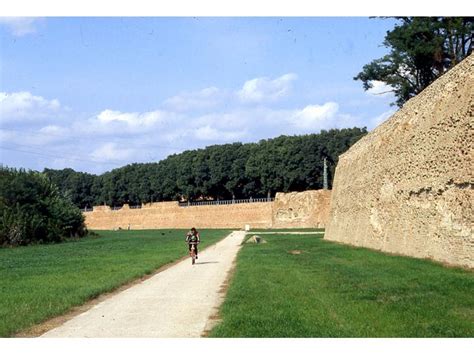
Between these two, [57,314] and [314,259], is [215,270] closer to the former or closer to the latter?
[314,259]

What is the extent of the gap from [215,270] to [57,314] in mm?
9060

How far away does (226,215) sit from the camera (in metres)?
87.0

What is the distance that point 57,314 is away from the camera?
1129 cm

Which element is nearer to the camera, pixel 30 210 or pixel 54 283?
pixel 54 283

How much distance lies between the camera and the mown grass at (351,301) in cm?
874

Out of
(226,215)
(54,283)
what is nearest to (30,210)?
(54,283)

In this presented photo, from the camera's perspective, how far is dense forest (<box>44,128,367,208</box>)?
84.6m

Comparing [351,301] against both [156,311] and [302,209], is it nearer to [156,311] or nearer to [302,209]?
[156,311]

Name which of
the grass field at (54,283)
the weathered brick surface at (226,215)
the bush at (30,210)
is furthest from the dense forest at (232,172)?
the grass field at (54,283)

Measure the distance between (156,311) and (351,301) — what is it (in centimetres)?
342

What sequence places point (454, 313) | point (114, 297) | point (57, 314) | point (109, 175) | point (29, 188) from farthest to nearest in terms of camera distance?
point (109, 175), point (29, 188), point (114, 297), point (57, 314), point (454, 313)

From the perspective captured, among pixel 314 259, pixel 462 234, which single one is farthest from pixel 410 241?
pixel 462 234

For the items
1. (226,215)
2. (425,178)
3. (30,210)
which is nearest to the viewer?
(425,178)

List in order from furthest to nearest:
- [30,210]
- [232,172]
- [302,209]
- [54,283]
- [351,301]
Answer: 1. [232,172]
2. [302,209]
3. [30,210]
4. [54,283]
5. [351,301]
